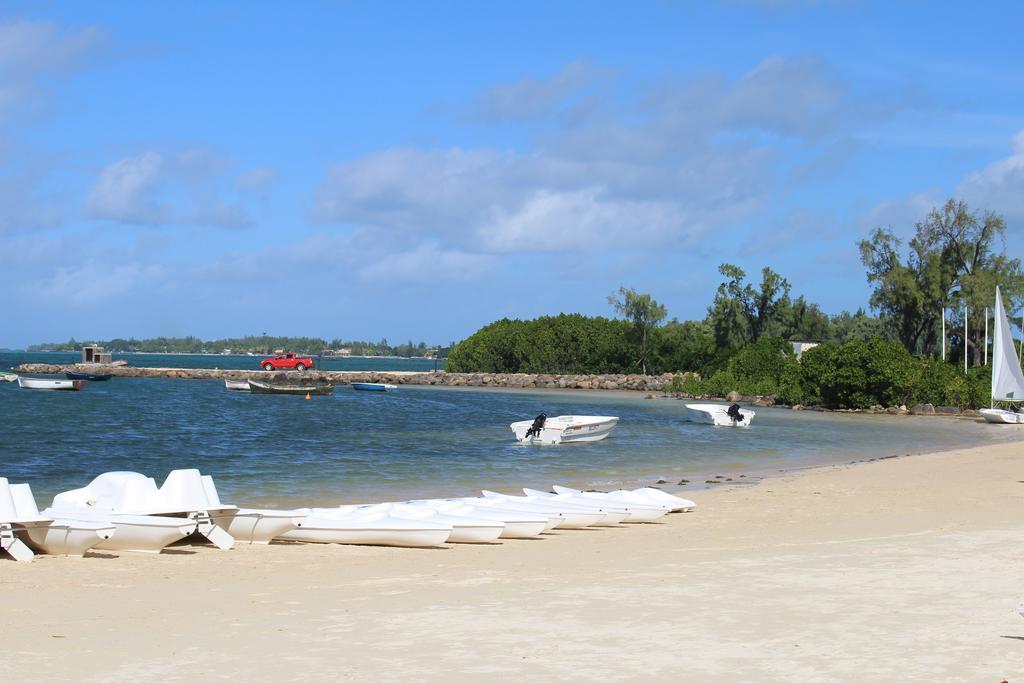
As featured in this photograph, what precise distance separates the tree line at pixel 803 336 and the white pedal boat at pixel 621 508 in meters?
46.0

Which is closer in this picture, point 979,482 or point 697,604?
point 697,604

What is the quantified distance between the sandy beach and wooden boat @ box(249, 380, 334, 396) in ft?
217

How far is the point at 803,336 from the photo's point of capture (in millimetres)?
121625

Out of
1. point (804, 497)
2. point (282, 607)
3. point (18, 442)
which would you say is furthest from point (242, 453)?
point (282, 607)

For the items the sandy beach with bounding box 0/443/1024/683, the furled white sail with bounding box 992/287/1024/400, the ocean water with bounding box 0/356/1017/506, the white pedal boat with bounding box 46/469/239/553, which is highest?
the furled white sail with bounding box 992/287/1024/400

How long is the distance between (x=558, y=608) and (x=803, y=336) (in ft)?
381

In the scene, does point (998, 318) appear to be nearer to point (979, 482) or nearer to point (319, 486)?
point (979, 482)

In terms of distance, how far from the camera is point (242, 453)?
106ft

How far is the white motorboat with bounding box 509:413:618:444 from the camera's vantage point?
36500 mm

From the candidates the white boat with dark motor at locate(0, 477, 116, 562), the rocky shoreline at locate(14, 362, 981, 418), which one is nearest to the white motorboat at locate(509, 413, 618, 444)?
the white boat with dark motor at locate(0, 477, 116, 562)

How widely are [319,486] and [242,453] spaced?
9782 mm

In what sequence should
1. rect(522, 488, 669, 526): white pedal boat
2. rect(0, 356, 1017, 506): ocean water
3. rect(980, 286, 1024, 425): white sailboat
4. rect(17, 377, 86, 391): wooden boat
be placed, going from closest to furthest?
rect(522, 488, 669, 526): white pedal boat < rect(0, 356, 1017, 506): ocean water < rect(980, 286, 1024, 425): white sailboat < rect(17, 377, 86, 391): wooden boat

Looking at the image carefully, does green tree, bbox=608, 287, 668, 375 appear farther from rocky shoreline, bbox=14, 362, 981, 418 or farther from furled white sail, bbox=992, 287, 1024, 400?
furled white sail, bbox=992, 287, 1024, 400

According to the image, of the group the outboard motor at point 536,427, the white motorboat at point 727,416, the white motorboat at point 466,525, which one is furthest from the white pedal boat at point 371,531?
the white motorboat at point 727,416
